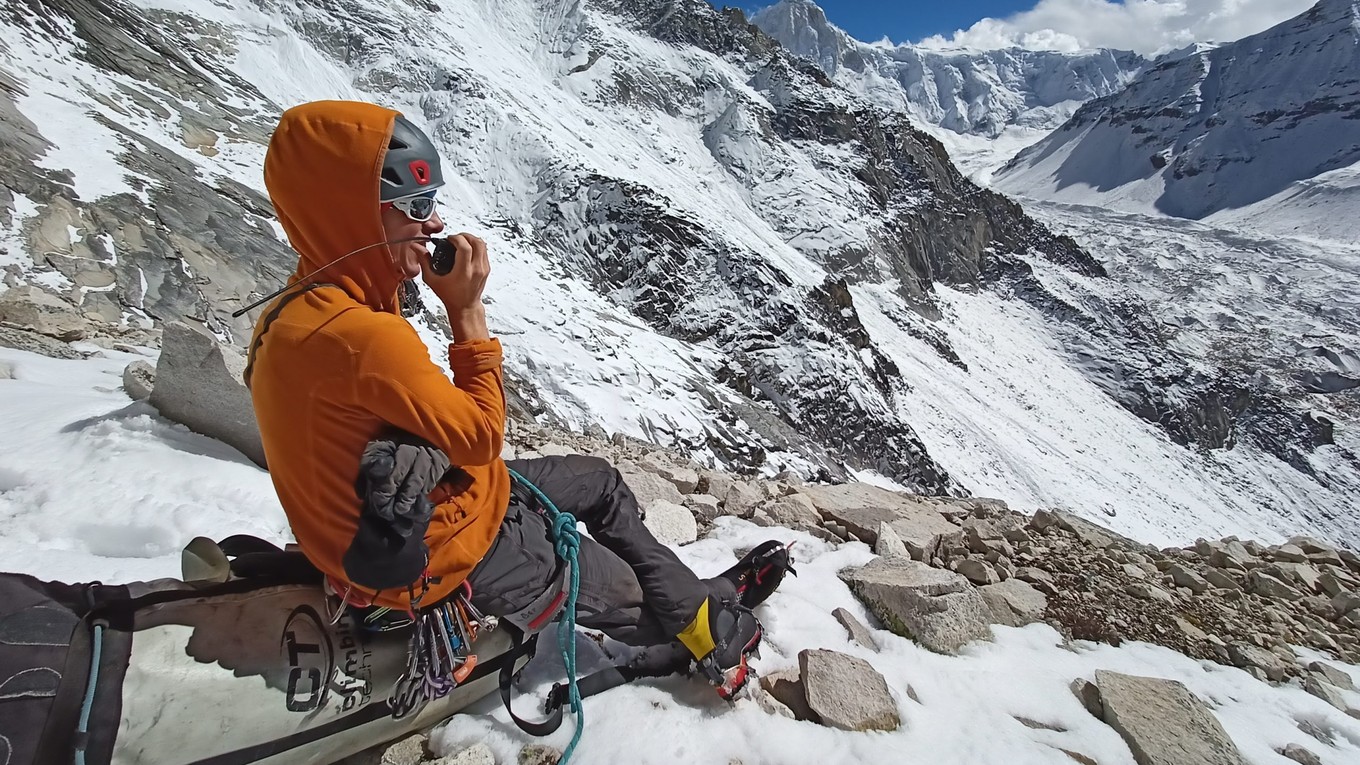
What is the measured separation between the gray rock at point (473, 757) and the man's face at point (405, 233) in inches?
68.5

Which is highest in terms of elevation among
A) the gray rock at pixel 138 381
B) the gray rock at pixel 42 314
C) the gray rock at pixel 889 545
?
the gray rock at pixel 889 545

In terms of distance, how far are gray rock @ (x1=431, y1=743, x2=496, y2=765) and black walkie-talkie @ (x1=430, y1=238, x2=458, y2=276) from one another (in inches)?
68.9

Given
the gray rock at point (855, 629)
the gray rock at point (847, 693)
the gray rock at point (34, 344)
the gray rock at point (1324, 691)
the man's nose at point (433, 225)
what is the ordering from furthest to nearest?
the gray rock at point (34, 344) < the gray rock at point (855, 629) < the gray rock at point (1324, 691) < the gray rock at point (847, 693) < the man's nose at point (433, 225)

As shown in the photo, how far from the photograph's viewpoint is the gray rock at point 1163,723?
2.47 metres

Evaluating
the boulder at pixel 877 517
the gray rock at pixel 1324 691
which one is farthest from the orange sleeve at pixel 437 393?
the gray rock at pixel 1324 691

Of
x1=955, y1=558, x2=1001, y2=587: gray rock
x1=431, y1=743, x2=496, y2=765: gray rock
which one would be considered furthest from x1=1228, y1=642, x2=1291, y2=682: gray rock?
x1=431, y1=743, x2=496, y2=765: gray rock

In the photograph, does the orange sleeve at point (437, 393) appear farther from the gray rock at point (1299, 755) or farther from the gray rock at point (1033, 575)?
the gray rock at point (1033, 575)

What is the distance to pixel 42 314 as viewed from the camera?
7.17 m

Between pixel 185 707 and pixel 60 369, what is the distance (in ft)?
17.7

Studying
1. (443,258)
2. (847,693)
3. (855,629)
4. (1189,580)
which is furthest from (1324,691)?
(443,258)

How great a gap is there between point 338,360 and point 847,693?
7.71 feet

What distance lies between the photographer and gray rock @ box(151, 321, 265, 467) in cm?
400

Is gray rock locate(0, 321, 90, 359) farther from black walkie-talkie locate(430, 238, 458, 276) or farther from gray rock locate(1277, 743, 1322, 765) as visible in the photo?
gray rock locate(1277, 743, 1322, 765)

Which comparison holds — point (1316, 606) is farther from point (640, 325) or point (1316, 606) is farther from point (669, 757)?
point (640, 325)
